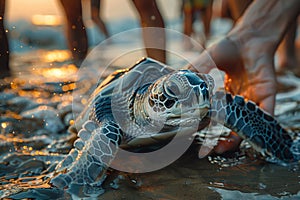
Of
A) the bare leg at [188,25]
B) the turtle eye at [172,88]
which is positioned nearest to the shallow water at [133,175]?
the turtle eye at [172,88]

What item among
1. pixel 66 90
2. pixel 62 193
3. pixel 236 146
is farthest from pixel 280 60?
pixel 62 193

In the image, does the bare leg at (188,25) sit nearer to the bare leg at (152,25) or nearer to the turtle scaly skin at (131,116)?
the bare leg at (152,25)

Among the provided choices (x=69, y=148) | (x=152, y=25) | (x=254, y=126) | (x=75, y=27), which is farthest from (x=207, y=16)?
(x=254, y=126)

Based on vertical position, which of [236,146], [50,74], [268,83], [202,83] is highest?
[202,83]

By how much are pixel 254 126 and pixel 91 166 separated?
0.87 m

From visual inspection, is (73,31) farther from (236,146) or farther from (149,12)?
(236,146)

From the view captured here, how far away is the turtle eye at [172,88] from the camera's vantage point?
5.43 ft

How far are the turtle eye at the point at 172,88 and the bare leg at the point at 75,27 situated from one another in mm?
3360

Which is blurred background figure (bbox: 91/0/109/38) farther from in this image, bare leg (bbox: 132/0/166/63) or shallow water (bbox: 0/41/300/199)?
shallow water (bbox: 0/41/300/199)

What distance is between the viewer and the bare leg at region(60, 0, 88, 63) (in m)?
4.77

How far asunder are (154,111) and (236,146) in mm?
711

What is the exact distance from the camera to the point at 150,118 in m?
1.90

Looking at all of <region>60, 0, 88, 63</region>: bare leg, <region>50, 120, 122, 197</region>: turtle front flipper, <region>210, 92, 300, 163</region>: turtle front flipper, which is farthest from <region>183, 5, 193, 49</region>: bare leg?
<region>50, 120, 122, 197</region>: turtle front flipper

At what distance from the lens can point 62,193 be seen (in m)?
1.73
